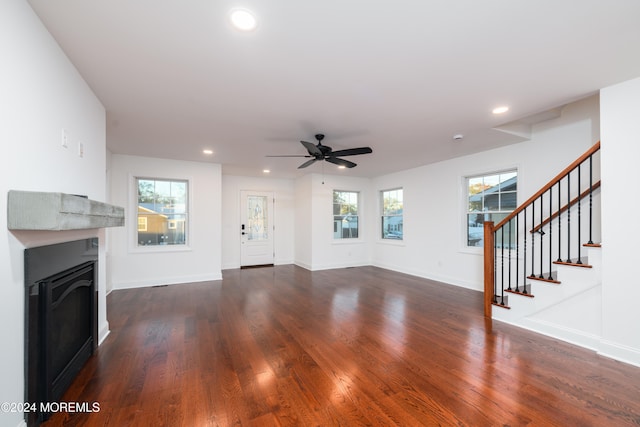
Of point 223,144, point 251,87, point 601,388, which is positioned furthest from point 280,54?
point 601,388

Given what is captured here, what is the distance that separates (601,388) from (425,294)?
8.51ft

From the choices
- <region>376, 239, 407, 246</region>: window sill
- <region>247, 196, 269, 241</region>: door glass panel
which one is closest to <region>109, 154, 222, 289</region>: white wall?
<region>247, 196, 269, 241</region>: door glass panel

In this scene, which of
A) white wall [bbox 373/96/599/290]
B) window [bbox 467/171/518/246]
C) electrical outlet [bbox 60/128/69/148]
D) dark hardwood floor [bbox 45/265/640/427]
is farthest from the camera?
window [bbox 467/171/518/246]

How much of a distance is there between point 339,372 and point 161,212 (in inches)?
192

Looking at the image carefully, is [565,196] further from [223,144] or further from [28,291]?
[28,291]

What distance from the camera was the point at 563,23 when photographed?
1.77 metres

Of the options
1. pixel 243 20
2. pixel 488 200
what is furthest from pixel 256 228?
pixel 243 20

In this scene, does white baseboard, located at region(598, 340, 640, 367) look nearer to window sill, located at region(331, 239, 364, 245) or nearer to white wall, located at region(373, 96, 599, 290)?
white wall, located at region(373, 96, 599, 290)

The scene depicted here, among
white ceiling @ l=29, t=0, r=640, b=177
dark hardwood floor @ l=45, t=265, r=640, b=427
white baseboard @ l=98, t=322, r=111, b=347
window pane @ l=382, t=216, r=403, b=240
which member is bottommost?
dark hardwood floor @ l=45, t=265, r=640, b=427

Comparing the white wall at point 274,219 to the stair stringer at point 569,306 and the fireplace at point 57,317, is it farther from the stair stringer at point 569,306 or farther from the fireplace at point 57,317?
the stair stringer at point 569,306

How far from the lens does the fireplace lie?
160 centimetres

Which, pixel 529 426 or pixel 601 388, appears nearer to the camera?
pixel 529 426

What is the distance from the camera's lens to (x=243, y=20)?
1.73 m

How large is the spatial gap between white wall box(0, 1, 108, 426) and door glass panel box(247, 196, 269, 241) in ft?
16.5
